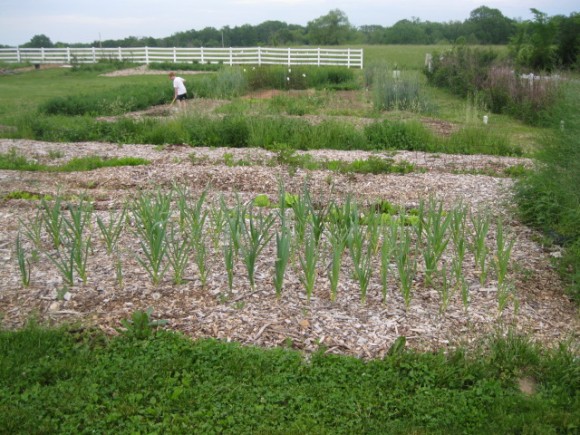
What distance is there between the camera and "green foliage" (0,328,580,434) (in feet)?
11.1

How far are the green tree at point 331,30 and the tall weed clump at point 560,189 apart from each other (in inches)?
2233

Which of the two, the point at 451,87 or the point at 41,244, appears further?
the point at 451,87

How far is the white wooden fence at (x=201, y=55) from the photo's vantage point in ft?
110

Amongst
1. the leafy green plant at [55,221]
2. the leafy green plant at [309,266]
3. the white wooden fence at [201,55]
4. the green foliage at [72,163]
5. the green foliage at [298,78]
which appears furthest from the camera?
the white wooden fence at [201,55]

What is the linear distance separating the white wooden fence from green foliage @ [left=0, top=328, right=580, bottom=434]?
29.9 m

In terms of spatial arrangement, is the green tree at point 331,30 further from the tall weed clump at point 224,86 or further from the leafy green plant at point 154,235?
the leafy green plant at point 154,235

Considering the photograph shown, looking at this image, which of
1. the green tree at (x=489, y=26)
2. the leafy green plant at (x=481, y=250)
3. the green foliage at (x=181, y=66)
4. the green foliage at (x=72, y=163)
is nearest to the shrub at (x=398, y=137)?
the green foliage at (x=72, y=163)

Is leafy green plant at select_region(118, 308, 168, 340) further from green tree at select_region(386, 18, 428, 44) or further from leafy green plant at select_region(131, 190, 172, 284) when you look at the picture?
green tree at select_region(386, 18, 428, 44)

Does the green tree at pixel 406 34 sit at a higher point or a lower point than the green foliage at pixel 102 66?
higher

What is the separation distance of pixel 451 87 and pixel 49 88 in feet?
50.2

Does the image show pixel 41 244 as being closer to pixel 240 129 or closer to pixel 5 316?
pixel 5 316

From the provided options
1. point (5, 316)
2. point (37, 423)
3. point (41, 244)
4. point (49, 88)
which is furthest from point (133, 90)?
point (37, 423)

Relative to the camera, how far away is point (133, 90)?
19141 millimetres

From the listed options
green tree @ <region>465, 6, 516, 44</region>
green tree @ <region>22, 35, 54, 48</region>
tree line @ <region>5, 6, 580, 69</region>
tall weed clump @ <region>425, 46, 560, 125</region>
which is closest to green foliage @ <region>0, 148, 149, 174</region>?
tall weed clump @ <region>425, 46, 560, 125</region>
